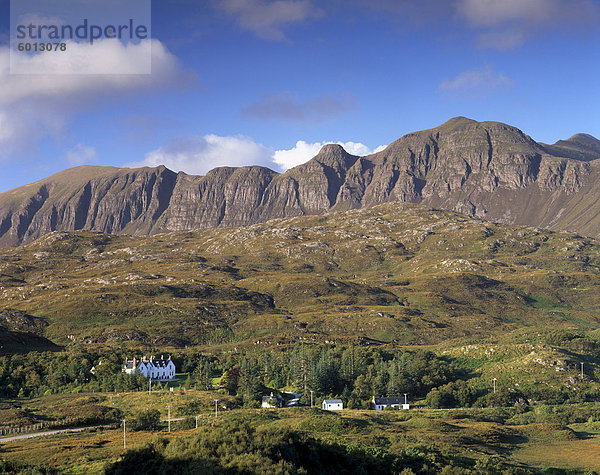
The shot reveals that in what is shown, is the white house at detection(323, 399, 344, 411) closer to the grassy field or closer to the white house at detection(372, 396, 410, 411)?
the white house at detection(372, 396, 410, 411)

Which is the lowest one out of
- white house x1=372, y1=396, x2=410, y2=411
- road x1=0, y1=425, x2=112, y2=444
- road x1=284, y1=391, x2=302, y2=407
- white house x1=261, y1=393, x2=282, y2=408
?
white house x1=372, y1=396, x2=410, y2=411

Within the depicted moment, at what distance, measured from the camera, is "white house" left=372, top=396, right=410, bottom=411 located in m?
104

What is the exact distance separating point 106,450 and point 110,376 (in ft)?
237

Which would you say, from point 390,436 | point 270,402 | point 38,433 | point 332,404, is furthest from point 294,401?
point 38,433

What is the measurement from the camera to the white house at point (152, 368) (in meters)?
127

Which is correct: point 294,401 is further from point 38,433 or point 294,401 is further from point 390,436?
point 38,433

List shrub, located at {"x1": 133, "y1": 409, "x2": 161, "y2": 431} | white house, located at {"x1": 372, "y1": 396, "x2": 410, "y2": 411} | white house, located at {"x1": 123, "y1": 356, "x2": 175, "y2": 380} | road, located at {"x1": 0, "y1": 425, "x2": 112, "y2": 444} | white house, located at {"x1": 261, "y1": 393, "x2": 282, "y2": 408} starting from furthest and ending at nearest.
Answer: white house, located at {"x1": 123, "y1": 356, "x2": 175, "y2": 380}
white house, located at {"x1": 372, "y1": 396, "x2": 410, "y2": 411}
white house, located at {"x1": 261, "y1": 393, "x2": 282, "y2": 408}
shrub, located at {"x1": 133, "y1": 409, "x2": 161, "y2": 431}
road, located at {"x1": 0, "y1": 425, "x2": 112, "y2": 444}

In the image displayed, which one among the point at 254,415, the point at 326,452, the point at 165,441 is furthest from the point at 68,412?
the point at 326,452

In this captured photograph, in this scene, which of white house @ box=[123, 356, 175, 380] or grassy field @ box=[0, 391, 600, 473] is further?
white house @ box=[123, 356, 175, 380]

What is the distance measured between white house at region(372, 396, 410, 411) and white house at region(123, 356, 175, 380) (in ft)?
175

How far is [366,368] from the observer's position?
12975cm

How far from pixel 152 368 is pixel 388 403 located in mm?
59403

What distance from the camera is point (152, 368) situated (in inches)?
5143

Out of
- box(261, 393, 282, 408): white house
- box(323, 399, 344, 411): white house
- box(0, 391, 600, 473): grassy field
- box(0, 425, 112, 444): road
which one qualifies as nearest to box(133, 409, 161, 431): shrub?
box(0, 391, 600, 473): grassy field
